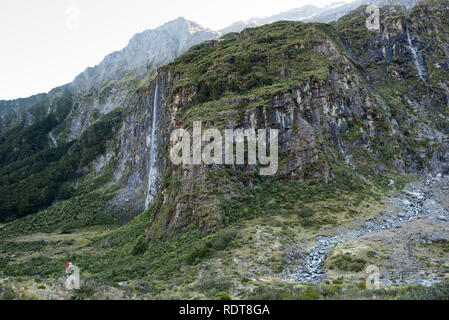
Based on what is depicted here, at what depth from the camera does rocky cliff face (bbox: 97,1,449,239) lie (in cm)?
3253

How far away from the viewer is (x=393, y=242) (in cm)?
2002

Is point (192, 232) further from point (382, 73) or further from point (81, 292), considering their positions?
point (382, 73)

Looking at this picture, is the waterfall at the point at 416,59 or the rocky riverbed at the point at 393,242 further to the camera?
the waterfall at the point at 416,59

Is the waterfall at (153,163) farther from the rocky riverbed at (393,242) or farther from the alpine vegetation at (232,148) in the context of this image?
the rocky riverbed at (393,242)

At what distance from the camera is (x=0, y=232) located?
193 feet

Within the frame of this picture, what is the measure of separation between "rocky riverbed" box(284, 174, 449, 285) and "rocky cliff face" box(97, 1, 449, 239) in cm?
742

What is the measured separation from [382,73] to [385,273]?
202 ft

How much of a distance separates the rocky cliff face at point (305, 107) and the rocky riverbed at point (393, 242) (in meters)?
7.42

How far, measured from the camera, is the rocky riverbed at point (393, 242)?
15688 millimetres

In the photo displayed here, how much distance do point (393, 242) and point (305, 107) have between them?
81.3ft

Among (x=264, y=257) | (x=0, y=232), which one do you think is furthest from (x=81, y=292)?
(x=0, y=232)

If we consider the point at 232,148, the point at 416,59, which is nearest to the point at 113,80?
the point at 416,59

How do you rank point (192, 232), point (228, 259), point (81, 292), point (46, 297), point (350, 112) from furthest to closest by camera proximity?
point (350, 112) < point (192, 232) < point (228, 259) < point (81, 292) < point (46, 297)

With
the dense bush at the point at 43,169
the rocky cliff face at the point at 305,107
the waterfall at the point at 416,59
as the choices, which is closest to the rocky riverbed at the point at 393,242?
the rocky cliff face at the point at 305,107
